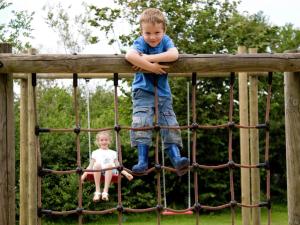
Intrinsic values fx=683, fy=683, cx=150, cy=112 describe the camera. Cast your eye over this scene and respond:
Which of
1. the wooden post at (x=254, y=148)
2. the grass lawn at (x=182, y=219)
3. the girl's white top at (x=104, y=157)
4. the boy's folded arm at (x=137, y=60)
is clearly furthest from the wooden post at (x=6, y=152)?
the grass lawn at (x=182, y=219)

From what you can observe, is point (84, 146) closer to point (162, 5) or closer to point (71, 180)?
point (71, 180)

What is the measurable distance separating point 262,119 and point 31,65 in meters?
7.75

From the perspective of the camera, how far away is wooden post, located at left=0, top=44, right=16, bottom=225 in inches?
146

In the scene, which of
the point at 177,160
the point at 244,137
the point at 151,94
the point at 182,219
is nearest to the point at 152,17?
the point at 151,94

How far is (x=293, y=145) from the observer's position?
3936mm

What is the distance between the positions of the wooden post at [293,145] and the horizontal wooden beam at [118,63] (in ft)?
0.49

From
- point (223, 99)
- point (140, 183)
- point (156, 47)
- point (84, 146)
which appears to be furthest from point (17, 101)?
point (156, 47)

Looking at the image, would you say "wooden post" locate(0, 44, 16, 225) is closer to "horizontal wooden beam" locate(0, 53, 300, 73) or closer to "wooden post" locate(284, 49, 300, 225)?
"horizontal wooden beam" locate(0, 53, 300, 73)

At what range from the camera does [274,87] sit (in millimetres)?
11289

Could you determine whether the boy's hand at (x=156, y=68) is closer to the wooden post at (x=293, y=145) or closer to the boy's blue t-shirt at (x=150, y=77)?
the boy's blue t-shirt at (x=150, y=77)

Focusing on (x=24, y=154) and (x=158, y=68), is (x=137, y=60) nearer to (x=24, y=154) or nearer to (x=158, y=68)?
(x=158, y=68)

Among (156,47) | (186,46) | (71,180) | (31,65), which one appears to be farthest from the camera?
(186,46)

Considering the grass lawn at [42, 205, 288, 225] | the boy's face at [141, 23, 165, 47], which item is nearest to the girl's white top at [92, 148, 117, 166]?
the boy's face at [141, 23, 165, 47]

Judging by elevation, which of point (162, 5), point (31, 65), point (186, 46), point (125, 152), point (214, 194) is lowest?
point (214, 194)
